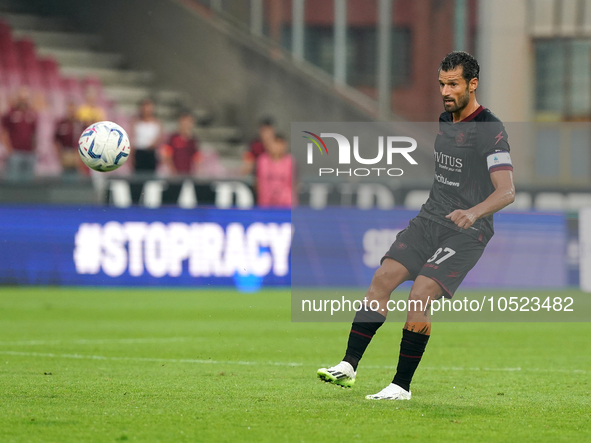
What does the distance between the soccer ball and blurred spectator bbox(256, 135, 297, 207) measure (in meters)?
7.68

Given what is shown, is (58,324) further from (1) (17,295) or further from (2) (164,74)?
(2) (164,74)

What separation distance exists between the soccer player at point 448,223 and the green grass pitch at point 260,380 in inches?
13.2

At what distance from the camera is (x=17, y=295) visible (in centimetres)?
1373

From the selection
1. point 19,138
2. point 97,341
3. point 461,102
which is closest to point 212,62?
point 19,138

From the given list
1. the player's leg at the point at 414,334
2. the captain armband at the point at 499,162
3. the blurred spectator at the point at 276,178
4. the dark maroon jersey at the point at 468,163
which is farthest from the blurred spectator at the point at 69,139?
the captain armband at the point at 499,162

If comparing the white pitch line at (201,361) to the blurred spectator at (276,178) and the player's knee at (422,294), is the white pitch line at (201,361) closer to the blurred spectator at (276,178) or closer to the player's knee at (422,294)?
the player's knee at (422,294)

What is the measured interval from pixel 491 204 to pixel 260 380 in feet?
7.31

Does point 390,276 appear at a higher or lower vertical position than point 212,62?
lower

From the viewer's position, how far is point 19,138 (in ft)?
54.7

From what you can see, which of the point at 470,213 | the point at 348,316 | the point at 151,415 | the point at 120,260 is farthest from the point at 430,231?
the point at 120,260

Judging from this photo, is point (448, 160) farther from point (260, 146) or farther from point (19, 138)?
point (19, 138)

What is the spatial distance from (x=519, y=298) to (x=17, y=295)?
6.97m

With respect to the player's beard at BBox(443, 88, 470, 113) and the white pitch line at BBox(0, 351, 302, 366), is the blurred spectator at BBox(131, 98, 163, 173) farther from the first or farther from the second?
the player's beard at BBox(443, 88, 470, 113)

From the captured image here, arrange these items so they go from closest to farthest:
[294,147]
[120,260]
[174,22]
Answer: [120,260]
[294,147]
[174,22]
